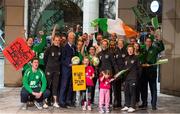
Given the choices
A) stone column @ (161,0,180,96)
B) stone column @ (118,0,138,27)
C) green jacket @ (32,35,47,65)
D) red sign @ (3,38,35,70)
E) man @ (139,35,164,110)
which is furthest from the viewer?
stone column @ (118,0,138,27)

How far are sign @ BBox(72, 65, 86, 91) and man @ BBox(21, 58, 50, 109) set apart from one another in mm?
721

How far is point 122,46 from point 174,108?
228 centimetres

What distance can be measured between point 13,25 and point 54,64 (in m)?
5.01

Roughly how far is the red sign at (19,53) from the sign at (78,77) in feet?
4.07

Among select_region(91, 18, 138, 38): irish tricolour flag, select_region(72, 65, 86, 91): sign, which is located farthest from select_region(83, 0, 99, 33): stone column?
select_region(72, 65, 86, 91): sign

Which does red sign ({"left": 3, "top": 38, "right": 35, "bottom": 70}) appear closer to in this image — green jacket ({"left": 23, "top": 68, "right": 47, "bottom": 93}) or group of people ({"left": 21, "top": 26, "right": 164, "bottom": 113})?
group of people ({"left": 21, "top": 26, "right": 164, "bottom": 113})

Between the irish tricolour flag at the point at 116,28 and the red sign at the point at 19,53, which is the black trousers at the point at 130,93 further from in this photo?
the red sign at the point at 19,53

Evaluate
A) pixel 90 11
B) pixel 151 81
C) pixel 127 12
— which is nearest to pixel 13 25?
pixel 127 12

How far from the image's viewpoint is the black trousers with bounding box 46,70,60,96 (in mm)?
13531

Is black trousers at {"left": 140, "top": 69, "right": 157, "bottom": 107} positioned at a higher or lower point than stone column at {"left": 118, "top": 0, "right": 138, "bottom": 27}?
lower

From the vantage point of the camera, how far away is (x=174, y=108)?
14.2 metres

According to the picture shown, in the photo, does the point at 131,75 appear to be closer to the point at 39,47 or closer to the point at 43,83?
the point at 43,83

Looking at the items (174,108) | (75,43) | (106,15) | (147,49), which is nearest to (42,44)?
(75,43)

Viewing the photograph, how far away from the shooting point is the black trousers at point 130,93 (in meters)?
13.1
